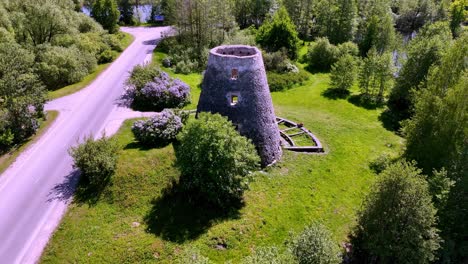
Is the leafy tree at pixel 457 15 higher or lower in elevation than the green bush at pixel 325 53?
higher

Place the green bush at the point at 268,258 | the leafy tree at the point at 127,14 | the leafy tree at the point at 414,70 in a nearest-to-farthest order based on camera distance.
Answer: the green bush at the point at 268,258 < the leafy tree at the point at 414,70 < the leafy tree at the point at 127,14

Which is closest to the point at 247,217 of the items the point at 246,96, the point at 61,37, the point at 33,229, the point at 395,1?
the point at 246,96

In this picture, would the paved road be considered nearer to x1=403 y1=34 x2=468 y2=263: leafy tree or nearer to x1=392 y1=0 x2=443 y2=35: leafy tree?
x1=403 y1=34 x2=468 y2=263: leafy tree

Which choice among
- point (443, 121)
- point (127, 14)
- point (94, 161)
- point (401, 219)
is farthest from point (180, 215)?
point (127, 14)

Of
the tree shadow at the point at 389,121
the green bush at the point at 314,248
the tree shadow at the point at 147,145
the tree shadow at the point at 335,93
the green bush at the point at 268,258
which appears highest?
the tree shadow at the point at 147,145

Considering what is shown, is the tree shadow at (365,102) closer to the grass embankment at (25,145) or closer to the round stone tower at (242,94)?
the round stone tower at (242,94)

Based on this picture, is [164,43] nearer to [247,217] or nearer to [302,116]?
[302,116]

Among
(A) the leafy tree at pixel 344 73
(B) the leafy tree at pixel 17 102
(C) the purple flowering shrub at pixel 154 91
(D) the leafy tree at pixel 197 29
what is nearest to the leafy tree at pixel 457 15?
(A) the leafy tree at pixel 344 73
